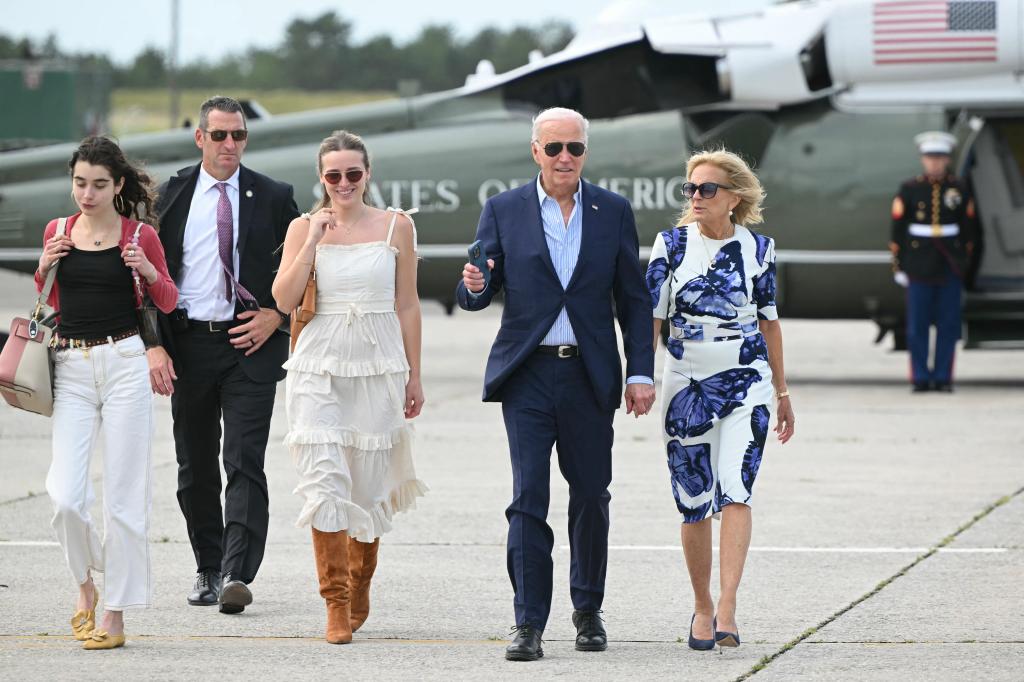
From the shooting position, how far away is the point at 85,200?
223 inches

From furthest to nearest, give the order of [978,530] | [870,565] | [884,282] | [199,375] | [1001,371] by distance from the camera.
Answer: [1001,371]
[884,282]
[978,530]
[870,565]
[199,375]

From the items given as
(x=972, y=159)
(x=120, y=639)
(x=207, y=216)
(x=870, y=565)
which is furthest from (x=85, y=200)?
(x=972, y=159)

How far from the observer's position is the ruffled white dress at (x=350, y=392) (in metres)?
5.75

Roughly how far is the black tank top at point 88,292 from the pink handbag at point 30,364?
0.18 ft

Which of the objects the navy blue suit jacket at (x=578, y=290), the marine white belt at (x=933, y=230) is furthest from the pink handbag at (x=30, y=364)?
the marine white belt at (x=933, y=230)

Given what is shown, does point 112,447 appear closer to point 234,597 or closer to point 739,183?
point 234,597

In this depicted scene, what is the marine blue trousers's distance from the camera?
44.9 feet

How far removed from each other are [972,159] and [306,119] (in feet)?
19.0

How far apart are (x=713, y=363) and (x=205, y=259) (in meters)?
2.05

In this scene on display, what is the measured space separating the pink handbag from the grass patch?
193 ft

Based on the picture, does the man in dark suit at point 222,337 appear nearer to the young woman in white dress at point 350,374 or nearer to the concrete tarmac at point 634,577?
the concrete tarmac at point 634,577

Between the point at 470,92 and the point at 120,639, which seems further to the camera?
the point at 470,92

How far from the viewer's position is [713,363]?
5723 mm

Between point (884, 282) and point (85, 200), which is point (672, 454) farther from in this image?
point (884, 282)
